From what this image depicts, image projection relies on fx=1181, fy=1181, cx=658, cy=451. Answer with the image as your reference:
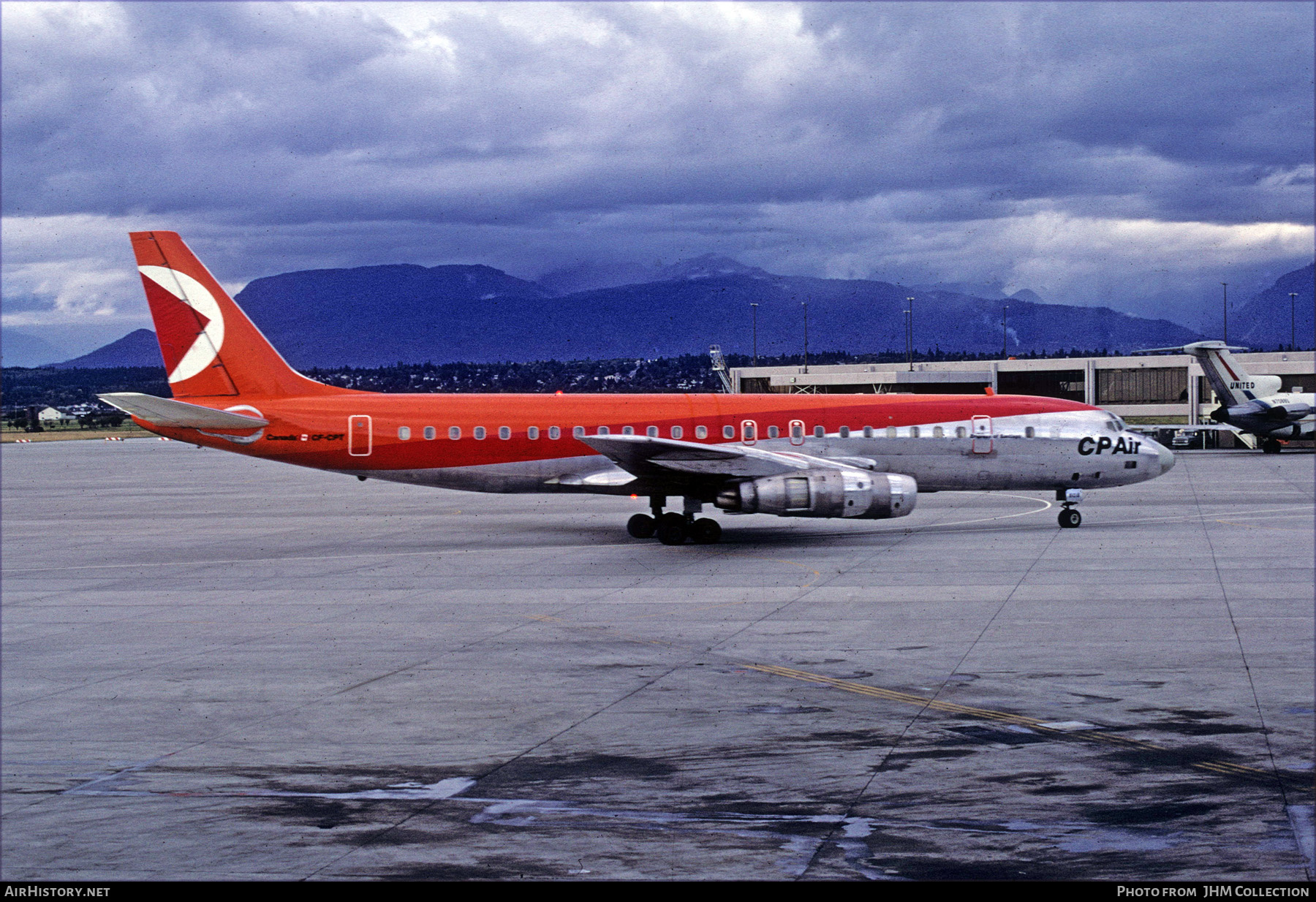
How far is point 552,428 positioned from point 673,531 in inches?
169

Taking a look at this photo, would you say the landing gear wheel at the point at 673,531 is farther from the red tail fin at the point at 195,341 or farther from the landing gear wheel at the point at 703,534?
the red tail fin at the point at 195,341

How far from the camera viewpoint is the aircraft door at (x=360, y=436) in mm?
29719

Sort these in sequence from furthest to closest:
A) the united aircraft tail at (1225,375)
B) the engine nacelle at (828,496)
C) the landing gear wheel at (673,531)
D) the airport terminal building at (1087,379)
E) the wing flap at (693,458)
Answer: the airport terminal building at (1087,379) < the united aircraft tail at (1225,375) < the landing gear wheel at (673,531) < the wing flap at (693,458) < the engine nacelle at (828,496)

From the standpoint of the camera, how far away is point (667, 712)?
1257 cm

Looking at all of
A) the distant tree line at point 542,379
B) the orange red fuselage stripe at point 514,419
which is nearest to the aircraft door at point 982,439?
the orange red fuselage stripe at point 514,419

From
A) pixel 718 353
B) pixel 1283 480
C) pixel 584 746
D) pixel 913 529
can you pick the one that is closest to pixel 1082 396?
pixel 718 353

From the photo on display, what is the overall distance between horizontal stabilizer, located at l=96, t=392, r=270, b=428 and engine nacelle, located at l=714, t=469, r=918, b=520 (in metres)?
12.7

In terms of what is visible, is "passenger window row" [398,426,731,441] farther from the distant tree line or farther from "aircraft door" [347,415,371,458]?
the distant tree line

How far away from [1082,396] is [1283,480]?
5335 centimetres

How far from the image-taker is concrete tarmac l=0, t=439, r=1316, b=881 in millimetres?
8555

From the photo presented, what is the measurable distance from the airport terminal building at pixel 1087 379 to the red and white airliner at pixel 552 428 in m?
57.8

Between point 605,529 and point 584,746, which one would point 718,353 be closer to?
point 605,529

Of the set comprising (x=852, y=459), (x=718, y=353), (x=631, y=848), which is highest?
(x=718, y=353)

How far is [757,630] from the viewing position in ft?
56.6
